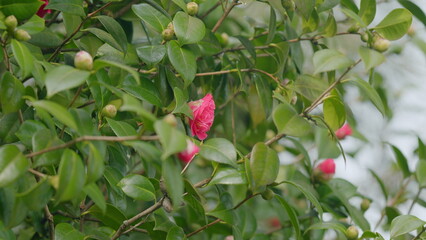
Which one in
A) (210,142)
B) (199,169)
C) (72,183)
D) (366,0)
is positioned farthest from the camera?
(199,169)

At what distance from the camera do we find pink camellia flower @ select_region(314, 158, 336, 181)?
4.76 ft

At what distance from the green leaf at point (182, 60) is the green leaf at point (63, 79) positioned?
25 cm

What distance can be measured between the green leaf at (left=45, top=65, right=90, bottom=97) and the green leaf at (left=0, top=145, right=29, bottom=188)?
11cm

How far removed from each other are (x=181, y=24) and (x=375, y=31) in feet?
1.25

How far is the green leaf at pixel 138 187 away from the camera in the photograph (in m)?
0.98

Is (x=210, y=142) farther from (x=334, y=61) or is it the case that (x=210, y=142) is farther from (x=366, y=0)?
(x=366, y=0)

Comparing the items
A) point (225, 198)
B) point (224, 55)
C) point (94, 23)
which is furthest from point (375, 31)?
point (94, 23)

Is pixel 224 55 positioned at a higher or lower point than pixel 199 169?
higher

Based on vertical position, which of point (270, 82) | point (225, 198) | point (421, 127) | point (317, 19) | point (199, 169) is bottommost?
point (421, 127)

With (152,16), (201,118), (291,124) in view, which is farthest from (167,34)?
(291,124)

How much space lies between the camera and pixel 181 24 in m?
1.01

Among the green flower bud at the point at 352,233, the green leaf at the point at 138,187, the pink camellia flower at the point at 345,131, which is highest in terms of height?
the green leaf at the point at 138,187

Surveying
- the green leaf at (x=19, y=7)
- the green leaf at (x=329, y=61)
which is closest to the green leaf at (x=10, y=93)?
the green leaf at (x=19, y=7)

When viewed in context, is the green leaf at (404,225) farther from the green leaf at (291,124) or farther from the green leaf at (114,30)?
the green leaf at (114,30)
